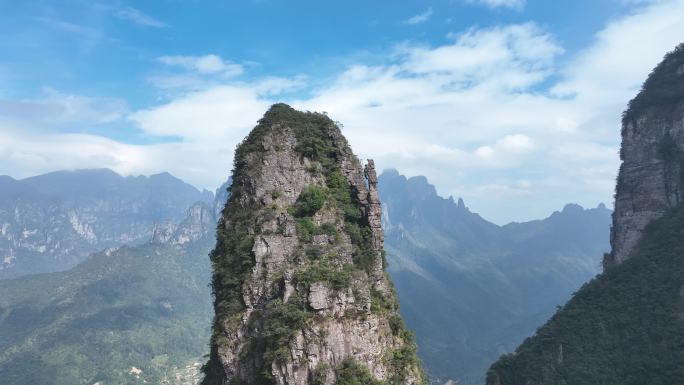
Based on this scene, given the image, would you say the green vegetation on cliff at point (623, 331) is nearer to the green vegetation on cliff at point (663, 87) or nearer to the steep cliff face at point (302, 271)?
the green vegetation on cliff at point (663, 87)

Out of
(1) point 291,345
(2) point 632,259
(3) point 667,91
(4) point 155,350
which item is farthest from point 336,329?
(4) point 155,350

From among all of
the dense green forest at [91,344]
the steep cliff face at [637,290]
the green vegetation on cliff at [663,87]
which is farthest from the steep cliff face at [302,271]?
the dense green forest at [91,344]

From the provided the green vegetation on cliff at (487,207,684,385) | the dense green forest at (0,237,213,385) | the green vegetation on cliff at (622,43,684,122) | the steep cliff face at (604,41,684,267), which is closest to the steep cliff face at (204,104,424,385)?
the green vegetation on cliff at (487,207,684,385)

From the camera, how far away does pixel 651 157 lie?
3007 inches

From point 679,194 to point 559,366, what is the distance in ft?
98.8

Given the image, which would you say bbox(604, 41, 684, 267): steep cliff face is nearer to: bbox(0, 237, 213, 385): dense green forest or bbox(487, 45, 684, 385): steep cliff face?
bbox(487, 45, 684, 385): steep cliff face

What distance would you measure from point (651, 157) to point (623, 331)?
2736 cm

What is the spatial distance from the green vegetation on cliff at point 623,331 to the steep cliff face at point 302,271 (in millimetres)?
34994

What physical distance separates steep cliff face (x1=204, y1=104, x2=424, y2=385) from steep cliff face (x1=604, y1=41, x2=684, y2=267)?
170 ft

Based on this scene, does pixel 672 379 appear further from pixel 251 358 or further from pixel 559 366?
pixel 251 358

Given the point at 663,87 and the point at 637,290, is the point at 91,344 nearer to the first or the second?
the point at 637,290

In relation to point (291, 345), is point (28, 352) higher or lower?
lower

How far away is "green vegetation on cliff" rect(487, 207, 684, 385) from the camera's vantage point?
192 ft

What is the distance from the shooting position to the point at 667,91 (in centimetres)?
7588
